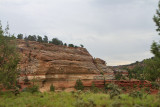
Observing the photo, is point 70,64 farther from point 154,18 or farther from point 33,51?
point 154,18

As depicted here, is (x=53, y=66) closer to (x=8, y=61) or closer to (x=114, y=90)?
(x=8, y=61)

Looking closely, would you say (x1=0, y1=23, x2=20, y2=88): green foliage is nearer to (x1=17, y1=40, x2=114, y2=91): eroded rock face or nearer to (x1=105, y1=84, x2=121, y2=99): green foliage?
(x1=105, y1=84, x2=121, y2=99): green foliage

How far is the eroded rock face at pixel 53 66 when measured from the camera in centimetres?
4488

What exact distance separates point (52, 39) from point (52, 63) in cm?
2408

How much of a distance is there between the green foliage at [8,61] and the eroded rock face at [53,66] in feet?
90.4

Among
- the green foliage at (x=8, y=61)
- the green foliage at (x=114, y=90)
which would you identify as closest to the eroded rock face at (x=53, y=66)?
the green foliage at (x=8, y=61)

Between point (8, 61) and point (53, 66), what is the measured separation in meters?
31.9

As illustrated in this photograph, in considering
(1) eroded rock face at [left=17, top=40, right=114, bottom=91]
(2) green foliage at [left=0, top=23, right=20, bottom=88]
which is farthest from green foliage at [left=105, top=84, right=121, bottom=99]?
(1) eroded rock face at [left=17, top=40, right=114, bottom=91]

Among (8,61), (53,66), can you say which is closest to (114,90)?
(8,61)

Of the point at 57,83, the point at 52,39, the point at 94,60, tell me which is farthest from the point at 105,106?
the point at 52,39

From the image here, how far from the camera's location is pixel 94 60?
65688mm

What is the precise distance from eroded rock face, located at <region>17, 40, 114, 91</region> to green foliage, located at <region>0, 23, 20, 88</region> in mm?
27545

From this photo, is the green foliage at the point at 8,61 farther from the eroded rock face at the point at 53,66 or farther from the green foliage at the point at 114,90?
the eroded rock face at the point at 53,66

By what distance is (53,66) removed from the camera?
46.3 metres
